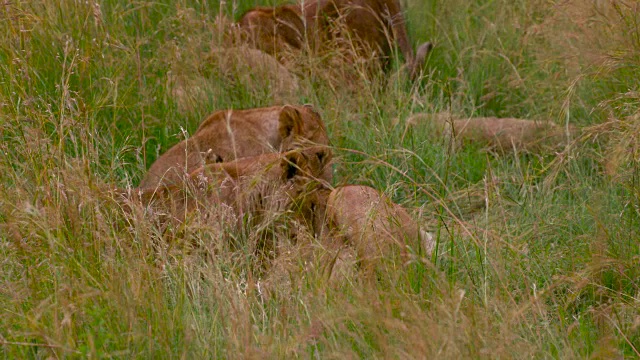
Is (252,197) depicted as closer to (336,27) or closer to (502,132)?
(502,132)

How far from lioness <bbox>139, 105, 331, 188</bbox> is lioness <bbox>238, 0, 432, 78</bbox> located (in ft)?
4.55

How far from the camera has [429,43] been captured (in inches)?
287

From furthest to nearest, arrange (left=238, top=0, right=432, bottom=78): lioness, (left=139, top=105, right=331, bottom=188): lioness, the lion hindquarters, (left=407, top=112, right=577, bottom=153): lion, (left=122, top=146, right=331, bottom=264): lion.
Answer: (left=238, top=0, right=432, bottom=78): lioness, (left=407, top=112, right=577, bottom=153): lion, (left=139, top=105, right=331, bottom=188): lioness, (left=122, top=146, right=331, bottom=264): lion, the lion hindquarters

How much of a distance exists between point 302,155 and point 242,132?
0.74m

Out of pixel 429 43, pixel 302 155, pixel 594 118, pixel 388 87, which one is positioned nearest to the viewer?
pixel 302 155

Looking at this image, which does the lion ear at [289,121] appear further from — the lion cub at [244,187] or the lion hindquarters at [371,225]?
the lion hindquarters at [371,225]

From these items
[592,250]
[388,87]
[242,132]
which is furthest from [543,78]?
[592,250]

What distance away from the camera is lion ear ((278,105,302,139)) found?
17.5 feet

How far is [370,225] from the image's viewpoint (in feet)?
13.5

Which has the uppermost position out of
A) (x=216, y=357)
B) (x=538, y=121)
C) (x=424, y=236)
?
(x=216, y=357)

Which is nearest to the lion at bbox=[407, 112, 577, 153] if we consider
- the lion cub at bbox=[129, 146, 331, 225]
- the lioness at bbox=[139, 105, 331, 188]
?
→ the lioness at bbox=[139, 105, 331, 188]

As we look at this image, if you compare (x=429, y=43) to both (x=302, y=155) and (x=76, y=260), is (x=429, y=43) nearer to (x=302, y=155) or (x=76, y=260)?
(x=302, y=155)

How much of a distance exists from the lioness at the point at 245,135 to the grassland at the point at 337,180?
0.23 m

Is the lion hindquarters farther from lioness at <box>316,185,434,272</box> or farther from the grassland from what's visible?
the grassland
